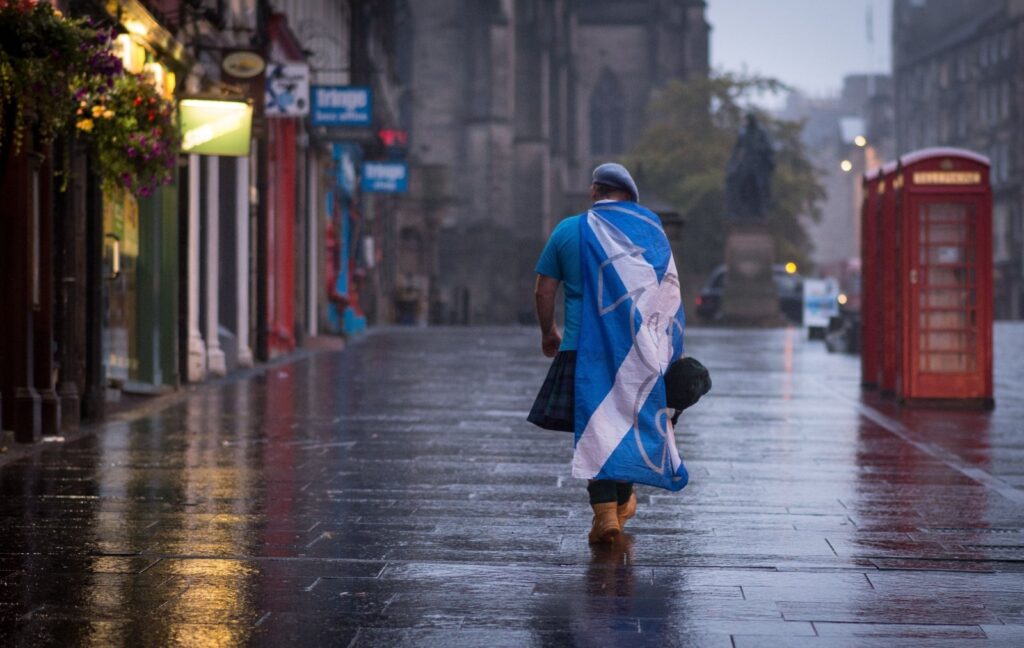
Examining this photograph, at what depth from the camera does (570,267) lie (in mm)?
7961

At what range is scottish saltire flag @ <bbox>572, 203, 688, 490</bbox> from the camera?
7.80 meters

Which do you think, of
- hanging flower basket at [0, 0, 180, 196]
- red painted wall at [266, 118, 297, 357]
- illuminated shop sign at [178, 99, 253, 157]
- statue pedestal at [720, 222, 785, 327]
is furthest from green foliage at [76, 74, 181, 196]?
statue pedestal at [720, 222, 785, 327]

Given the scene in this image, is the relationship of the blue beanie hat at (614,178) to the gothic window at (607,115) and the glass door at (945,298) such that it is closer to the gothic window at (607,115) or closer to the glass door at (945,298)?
the glass door at (945,298)

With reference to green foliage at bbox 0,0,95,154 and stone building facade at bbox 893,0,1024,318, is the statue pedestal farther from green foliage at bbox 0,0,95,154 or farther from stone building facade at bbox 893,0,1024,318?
stone building facade at bbox 893,0,1024,318

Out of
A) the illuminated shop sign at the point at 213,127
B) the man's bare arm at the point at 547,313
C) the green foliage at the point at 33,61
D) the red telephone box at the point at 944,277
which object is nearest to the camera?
the man's bare arm at the point at 547,313

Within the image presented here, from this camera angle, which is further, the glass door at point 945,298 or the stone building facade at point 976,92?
the stone building facade at point 976,92

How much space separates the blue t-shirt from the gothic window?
80.1 meters

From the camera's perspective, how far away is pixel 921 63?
369 ft

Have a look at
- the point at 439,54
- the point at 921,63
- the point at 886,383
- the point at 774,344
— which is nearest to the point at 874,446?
the point at 886,383

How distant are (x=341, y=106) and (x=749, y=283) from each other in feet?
68.3

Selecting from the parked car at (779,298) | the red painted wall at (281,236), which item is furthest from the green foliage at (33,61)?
the parked car at (779,298)

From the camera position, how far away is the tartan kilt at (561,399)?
793 cm

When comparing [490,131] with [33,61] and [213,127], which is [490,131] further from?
[33,61]

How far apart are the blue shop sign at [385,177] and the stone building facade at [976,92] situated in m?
55.5
